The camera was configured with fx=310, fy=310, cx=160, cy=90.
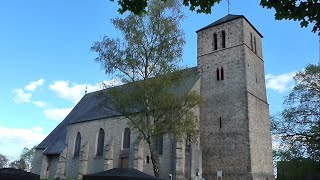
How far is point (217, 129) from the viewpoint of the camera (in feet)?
91.0

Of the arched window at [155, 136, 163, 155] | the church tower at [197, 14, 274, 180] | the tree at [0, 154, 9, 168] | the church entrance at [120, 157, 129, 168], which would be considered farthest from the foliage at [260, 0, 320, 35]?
the tree at [0, 154, 9, 168]

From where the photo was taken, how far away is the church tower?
85.2ft

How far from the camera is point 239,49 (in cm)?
2859

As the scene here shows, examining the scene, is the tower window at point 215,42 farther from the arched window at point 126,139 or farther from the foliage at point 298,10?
the foliage at point 298,10

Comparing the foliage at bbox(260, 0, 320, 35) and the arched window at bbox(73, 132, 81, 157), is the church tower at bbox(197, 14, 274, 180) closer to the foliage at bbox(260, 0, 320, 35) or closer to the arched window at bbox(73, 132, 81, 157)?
the arched window at bbox(73, 132, 81, 157)

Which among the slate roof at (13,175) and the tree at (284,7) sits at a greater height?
the tree at (284,7)

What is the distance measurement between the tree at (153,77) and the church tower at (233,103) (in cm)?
722

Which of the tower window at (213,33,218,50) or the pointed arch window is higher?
the tower window at (213,33,218,50)

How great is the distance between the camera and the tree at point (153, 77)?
19.3 metres

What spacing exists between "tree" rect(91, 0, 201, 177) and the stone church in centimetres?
334

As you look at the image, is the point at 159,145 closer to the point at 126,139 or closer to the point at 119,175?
the point at 126,139

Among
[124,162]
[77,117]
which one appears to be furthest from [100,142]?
[77,117]

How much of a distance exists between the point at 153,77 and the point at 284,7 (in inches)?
520

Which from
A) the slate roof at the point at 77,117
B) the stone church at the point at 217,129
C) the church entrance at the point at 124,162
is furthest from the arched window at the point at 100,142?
the church entrance at the point at 124,162
